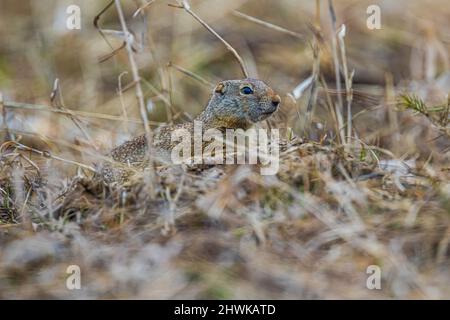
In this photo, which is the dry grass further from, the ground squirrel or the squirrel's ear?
the squirrel's ear

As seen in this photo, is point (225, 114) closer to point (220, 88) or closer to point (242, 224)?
point (220, 88)

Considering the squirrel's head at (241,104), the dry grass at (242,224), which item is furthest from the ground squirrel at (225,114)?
the dry grass at (242,224)

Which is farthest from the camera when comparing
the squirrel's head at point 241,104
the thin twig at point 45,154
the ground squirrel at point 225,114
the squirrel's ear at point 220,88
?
the squirrel's ear at point 220,88

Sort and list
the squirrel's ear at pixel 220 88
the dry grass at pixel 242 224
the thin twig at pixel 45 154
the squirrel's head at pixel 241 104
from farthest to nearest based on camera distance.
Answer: the squirrel's ear at pixel 220 88 → the squirrel's head at pixel 241 104 → the thin twig at pixel 45 154 → the dry grass at pixel 242 224

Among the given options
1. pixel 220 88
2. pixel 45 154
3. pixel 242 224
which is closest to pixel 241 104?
pixel 220 88

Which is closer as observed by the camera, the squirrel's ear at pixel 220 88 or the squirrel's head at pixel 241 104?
the squirrel's head at pixel 241 104

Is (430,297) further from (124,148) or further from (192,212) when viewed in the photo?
(124,148)

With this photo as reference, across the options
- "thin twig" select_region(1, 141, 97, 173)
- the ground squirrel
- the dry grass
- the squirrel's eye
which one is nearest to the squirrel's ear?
the ground squirrel

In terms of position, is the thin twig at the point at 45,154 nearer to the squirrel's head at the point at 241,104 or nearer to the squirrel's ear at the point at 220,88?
the squirrel's head at the point at 241,104
